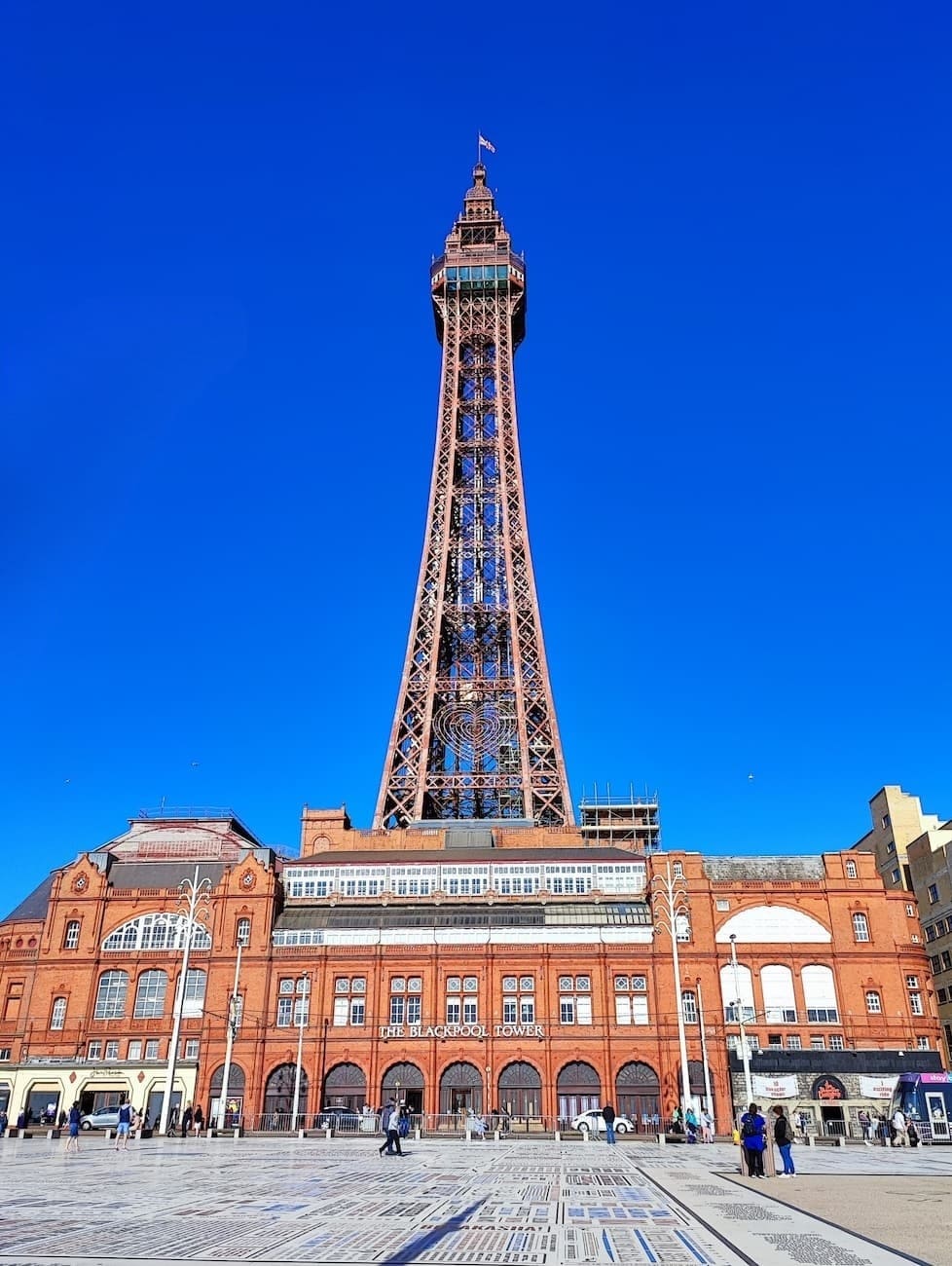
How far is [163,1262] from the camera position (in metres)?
9.85

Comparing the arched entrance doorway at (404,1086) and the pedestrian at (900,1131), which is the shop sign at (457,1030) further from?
the pedestrian at (900,1131)

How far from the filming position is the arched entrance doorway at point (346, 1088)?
58750mm

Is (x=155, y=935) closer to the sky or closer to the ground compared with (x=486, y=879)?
closer to the ground

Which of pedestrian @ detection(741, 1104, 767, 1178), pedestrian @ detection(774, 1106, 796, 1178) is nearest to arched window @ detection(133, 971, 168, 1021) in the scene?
pedestrian @ detection(774, 1106, 796, 1178)

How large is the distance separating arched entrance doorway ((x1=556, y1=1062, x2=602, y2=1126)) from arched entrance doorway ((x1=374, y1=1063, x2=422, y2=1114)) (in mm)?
8098

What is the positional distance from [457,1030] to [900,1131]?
27.0 m

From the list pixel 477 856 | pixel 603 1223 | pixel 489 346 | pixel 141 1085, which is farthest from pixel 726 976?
pixel 489 346

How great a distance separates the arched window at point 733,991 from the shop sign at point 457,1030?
11.2m

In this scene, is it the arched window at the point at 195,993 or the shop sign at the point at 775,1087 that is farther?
the arched window at the point at 195,993

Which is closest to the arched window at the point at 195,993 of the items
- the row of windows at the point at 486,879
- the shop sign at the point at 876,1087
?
the row of windows at the point at 486,879

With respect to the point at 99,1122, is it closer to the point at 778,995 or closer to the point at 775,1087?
the point at 775,1087

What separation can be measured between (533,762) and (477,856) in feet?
48.6

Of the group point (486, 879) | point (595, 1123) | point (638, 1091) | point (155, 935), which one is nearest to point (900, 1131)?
point (595, 1123)

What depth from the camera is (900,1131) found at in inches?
1580
